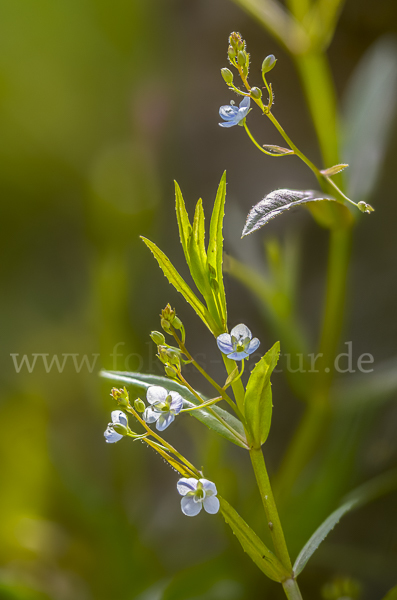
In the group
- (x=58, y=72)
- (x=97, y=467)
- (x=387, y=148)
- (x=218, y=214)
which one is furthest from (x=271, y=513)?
(x=58, y=72)

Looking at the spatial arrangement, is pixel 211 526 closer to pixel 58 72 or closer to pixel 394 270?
pixel 394 270

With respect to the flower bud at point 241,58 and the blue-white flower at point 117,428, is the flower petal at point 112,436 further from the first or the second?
the flower bud at point 241,58

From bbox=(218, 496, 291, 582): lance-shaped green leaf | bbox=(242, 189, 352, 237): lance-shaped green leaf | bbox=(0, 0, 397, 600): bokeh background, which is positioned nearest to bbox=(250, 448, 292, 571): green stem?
bbox=(218, 496, 291, 582): lance-shaped green leaf

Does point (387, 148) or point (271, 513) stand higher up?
point (387, 148)

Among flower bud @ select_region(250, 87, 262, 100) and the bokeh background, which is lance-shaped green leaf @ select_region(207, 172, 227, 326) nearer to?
flower bud @ select_region(250, 87, 262, 100)

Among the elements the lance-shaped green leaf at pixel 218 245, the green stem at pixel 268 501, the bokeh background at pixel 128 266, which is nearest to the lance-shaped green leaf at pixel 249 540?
the green stem at pixel 268 501

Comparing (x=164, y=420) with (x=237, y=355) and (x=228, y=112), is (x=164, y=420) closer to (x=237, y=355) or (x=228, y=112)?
(x=237, y=355)
